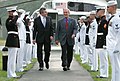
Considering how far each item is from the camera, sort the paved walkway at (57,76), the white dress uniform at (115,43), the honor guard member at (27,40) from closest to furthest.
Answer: the white dress uniform at (115,43) → the paved walkway at (57,76) → the honor guard member at (27,40)

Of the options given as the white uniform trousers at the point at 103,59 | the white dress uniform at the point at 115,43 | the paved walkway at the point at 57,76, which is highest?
the white dress uniform at the point at 115,43

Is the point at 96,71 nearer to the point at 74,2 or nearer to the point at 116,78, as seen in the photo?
the point at 116,78

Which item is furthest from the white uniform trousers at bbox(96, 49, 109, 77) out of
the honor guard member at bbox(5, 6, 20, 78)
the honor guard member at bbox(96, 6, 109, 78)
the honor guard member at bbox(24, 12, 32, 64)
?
the honor guard member at bbox(24, 12, 32, 64)

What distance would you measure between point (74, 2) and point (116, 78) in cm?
3382

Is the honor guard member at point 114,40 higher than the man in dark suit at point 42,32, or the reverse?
the honor guard member at point 114,40

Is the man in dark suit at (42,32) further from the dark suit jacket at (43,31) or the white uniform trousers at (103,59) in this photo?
the white uniform trousers at (103,59)

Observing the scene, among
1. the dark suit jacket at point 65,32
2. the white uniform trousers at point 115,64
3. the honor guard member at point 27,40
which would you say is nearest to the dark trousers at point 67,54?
the dark suit jacket at point 65,32

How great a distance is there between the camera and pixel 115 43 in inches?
392

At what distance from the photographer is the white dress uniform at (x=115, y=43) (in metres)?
9.88

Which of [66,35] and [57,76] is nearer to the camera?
Answer: [57,76]

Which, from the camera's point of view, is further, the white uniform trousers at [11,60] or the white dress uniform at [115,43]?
the white uniform trousers at [11,60]

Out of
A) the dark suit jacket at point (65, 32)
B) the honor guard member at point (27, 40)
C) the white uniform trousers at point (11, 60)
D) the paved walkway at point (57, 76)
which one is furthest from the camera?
the honor guard member at point (27, 40)

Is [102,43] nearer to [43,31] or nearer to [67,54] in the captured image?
[67,54]

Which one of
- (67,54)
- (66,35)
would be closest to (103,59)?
(66,35)
